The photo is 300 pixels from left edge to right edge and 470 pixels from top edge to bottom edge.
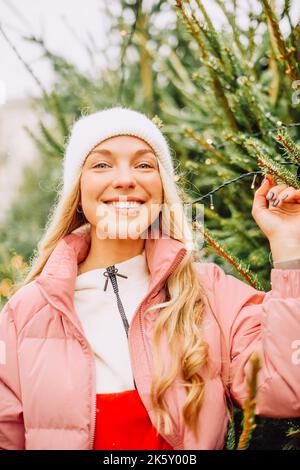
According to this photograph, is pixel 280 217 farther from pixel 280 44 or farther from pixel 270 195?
pixel 280 44

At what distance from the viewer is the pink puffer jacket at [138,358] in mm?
1535

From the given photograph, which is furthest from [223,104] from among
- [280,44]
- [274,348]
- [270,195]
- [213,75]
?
[274,348]

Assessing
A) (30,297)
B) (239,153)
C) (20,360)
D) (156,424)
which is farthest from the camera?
(239,153)

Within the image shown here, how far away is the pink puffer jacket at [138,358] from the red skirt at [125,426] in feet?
0.13

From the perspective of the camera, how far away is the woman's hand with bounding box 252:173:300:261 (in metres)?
1.61

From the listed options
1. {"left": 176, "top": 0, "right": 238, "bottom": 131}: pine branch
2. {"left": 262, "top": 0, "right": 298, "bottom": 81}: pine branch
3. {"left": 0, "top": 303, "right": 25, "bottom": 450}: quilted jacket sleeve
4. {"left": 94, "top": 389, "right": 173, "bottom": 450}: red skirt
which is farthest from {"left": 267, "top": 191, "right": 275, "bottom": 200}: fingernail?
{"left": 0, "top": 303, "right": 25, "bottom": 450}: quilted jacket sleeve

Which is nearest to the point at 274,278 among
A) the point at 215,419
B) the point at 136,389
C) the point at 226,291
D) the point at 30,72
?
the point at 226,291

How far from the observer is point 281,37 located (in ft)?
6.43

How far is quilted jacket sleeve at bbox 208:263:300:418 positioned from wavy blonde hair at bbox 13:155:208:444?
0.48ft

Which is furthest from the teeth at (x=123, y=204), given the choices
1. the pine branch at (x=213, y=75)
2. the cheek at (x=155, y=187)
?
the pine branch at (x=213, y=75)

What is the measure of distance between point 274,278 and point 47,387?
98 centimetres

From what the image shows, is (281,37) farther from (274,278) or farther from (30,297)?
(30,297)

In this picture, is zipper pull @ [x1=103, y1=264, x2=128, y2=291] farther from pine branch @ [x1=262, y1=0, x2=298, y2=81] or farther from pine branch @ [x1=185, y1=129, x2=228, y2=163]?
pine branch @ [x1=262, y1=0, x2=298, y2=81]

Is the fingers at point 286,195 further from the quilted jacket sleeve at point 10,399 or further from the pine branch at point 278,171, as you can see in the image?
the quilted jacket sleeve at point 10,399
